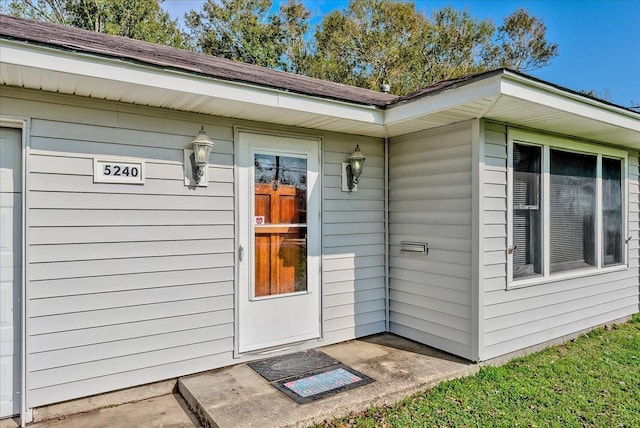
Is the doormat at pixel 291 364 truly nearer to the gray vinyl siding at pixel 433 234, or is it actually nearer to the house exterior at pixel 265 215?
the house exterior at pixel 265 215

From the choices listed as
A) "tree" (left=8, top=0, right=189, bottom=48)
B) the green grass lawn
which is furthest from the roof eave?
"tree" (left=8, top=0, right=189, bottom=48)

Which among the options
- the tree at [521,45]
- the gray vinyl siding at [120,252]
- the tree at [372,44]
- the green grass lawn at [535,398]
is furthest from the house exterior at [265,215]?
the tree at [521,45]

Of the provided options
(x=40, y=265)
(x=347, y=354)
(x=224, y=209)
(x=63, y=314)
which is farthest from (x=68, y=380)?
(x=347, y=354)

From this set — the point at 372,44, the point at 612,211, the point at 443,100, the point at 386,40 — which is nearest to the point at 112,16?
the point at 372,44

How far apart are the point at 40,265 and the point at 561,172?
15.7ft

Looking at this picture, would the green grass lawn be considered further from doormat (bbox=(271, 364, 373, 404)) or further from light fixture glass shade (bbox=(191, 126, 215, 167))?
light fixture glass shade (bbox=(191, 126, 215, 167))

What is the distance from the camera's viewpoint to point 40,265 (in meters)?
2.74

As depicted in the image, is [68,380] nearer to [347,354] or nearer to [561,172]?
[347,354]

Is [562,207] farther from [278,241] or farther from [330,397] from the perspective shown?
[330,397]

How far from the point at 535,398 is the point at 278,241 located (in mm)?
2443

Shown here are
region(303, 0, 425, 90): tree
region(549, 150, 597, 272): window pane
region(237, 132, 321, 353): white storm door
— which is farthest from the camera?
region(303, 0, 425, 90): tree

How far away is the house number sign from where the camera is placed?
2.94m

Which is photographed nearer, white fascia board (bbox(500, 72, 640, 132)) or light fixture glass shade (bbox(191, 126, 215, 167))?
white fascia board (bbox(500, 72, 640, 132))

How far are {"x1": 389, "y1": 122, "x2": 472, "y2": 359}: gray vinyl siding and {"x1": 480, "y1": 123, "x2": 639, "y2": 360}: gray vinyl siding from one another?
0.18 m
